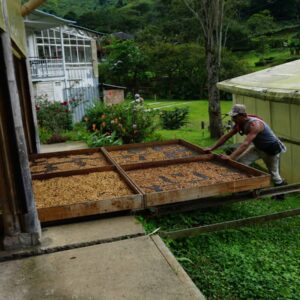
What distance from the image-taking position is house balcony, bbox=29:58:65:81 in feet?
65.3

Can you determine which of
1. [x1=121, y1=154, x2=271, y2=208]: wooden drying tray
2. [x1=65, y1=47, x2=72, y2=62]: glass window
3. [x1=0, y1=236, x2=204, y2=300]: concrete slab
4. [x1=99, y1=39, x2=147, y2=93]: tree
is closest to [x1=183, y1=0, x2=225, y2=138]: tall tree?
[x1=121, y1=154, x2=271, y2=208]: wooden drying tray

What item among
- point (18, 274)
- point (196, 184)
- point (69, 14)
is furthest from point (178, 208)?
point (69, 14)

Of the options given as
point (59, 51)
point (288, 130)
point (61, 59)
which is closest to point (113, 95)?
point (59, 51)

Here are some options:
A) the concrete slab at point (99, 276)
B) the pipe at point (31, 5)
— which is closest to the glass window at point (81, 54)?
the pipe at point (31, 5)

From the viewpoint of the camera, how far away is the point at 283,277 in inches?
159

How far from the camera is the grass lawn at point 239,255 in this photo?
384cm

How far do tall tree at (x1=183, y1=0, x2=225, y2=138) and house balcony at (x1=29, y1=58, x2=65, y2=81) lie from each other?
9.42m

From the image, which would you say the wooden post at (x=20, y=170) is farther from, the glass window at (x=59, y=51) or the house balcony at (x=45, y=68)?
the glass window at (x=59, y=51)

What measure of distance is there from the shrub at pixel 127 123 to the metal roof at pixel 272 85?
2.33m

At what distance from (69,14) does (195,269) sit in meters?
54.2

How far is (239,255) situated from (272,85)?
4.80 meters

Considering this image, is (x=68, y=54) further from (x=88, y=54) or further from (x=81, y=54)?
(x=88, y=54)

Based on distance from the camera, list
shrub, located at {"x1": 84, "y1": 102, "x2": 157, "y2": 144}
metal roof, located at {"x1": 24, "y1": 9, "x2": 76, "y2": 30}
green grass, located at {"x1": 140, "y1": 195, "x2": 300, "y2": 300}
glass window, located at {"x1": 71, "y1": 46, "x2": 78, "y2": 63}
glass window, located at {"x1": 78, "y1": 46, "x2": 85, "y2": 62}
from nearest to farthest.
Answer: green grass, located at {"x1": 140, "y1": 195, "x2": 300, "y2": 300}, shrub, located at {"x1": 84, "y1": 102, "x2": 157, "y2": 144}, metal roof, located at {"x1": 24, "y1": 9, "x2": 76, "y2": 30}, glass window, located at {"x1": 71, "y1": 46, "x2": 78, "y2": 63}, glass window, located at {"x1": 78, "y1": 46, "x2": 85, "y2": 62}

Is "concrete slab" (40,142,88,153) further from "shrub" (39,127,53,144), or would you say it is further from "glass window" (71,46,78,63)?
"glass window" (71,46,78,63)
